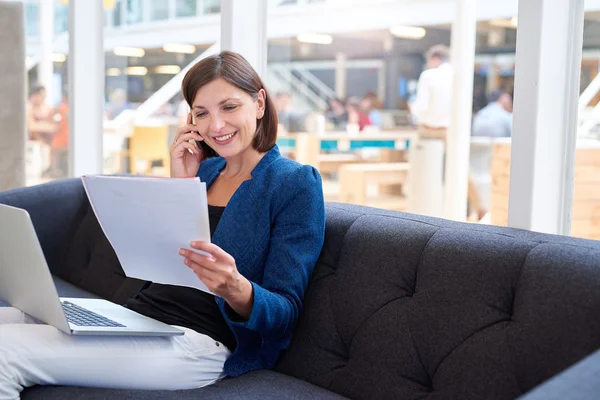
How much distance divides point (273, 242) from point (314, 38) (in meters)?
2.93

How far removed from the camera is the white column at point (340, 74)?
15.8 feet

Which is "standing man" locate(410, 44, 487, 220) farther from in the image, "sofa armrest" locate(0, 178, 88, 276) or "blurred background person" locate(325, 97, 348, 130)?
"sofa armrest" locate(0, 178, 88, 276)

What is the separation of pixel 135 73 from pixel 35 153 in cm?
119

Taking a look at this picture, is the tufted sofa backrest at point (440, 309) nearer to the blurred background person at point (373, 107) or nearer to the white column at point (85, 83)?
the white column at point (85, 83)

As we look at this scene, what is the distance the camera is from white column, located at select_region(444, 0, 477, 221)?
4152 mm

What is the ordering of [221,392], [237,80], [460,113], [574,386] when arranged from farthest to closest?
[460,113] → [237,80] → [221,392] → [574,386]

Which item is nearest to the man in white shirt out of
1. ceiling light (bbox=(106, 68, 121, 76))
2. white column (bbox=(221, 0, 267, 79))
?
white column (bbox=(221, 0, 267, 79))

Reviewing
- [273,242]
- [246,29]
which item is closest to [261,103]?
[273,242]

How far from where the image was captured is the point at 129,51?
4.86 m

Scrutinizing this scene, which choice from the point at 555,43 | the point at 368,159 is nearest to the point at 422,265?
the point at 555,43

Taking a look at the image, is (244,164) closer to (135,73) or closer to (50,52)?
(135,73)

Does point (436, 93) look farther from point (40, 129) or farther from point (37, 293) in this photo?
point (37, 293)

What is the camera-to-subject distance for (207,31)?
13.3ft

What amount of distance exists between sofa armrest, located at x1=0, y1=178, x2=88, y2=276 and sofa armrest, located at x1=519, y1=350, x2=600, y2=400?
7.78 feet
